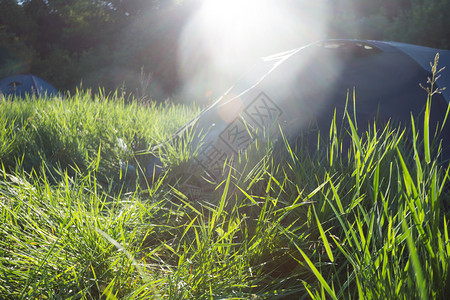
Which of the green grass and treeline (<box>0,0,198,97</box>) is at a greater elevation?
treeline (<box>0,0,198,97</box>)

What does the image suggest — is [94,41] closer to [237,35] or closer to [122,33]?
[122,33]

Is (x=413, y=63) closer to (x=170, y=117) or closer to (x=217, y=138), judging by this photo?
(x=217, y=138)

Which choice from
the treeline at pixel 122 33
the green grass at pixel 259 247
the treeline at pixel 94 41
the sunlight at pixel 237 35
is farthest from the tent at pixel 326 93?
the treeline at pixel 94 41

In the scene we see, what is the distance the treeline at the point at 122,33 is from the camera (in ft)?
23.3

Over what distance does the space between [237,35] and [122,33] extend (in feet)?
15.8

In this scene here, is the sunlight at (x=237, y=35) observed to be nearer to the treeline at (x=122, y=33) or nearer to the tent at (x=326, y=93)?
the treeline at (x=122, y=33)

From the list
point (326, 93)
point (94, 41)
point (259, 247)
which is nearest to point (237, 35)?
point (94, 41)

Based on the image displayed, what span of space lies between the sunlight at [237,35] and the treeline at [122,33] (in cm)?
41

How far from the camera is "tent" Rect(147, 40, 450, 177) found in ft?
7.97

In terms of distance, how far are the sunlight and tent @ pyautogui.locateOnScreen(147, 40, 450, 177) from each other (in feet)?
20.1

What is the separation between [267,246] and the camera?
1.17 m

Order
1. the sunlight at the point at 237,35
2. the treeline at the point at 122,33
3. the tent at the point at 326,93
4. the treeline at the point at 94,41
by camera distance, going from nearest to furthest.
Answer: the tent at the point at 326,93, the treeline at the point at 122,33, the sunlight at the point at 237,35, the treeline at the point at 94,41

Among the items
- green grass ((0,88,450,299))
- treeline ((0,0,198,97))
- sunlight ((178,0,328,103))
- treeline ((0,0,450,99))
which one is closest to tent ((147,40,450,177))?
green grass ((0,88,450,299))

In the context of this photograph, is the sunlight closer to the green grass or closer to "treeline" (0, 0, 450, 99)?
"treeline" (0, 0, 450, 99)
